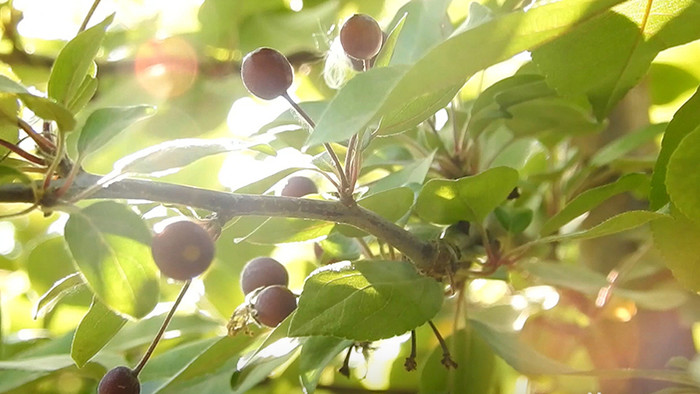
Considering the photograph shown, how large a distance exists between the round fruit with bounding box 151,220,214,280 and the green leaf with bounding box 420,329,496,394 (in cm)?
38

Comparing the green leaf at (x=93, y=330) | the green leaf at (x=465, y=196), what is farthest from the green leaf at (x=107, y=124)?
the green leaf at (x=465, y=196)

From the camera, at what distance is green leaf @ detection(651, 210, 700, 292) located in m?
0.59

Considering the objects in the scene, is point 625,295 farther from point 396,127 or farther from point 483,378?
point 396,127

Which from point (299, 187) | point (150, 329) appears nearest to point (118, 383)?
point (299, 187)

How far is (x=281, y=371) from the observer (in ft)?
3.31

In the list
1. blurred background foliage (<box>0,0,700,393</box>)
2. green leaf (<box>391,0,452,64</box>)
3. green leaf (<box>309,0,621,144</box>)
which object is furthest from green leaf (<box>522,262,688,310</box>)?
green leaf (<box>309,0,621,144</box>)

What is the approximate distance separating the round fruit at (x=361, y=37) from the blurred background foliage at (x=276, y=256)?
15cm

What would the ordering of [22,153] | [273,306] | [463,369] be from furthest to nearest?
1. [463,369]
2. [273,306]
3. [22,153]

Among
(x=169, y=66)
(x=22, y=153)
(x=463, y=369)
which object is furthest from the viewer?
(x=169, y=66)

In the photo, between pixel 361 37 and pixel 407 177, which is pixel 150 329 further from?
pixel 361 37

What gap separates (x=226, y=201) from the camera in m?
0.47

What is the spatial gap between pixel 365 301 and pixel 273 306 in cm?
10

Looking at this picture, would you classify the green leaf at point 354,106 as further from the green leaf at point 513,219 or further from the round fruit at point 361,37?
the green leaf at point 513,219

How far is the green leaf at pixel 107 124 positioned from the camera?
524 millimetres
